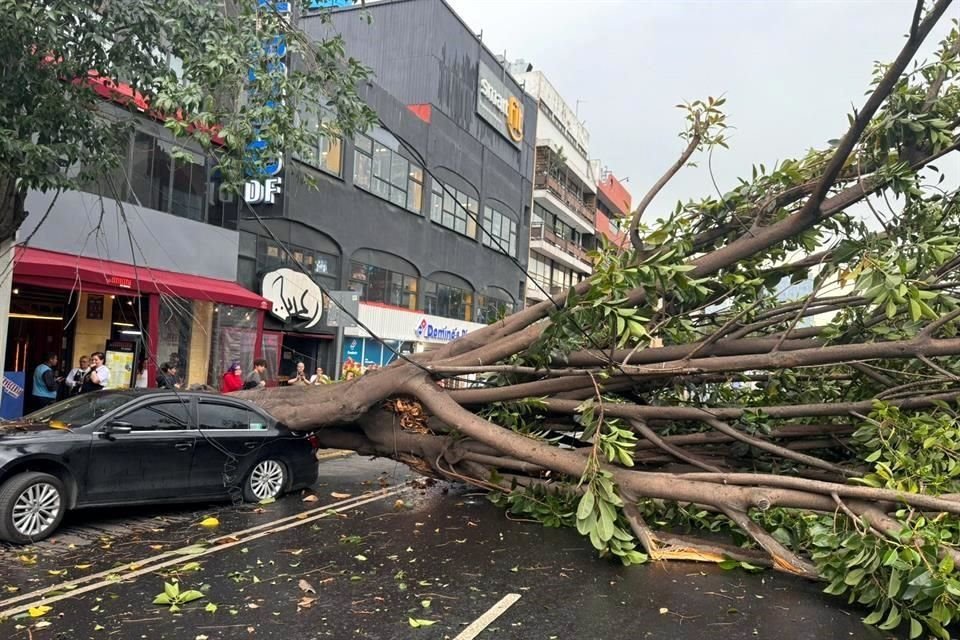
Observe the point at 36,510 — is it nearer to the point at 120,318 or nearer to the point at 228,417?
the point at 228,417

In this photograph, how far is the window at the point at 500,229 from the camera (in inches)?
1385

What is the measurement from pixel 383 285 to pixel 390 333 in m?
1.78

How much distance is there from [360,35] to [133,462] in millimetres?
28311

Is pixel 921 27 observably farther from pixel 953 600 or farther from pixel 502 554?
pixel 502 554

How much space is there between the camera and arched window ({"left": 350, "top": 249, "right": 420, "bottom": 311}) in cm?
2473

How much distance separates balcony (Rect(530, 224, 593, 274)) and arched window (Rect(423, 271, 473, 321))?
24.6 feet

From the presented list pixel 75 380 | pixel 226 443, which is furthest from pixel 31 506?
pixel 75 380

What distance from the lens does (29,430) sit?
23.9 ft

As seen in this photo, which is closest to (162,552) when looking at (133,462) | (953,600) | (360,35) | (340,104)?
(133,462)

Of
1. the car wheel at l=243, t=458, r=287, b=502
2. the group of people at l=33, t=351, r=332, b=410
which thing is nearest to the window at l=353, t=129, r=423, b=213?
the group of people at l=33, t=351, r=332, b=410

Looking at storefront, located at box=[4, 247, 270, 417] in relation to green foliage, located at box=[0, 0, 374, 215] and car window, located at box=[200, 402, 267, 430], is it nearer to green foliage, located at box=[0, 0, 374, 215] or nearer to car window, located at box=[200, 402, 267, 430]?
car window, located at box=[200, 402, 267, 430]

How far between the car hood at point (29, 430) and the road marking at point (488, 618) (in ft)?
15.3

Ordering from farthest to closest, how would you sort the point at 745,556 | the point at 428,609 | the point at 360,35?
the point at 360,35 → the point at 745,556 → the point at 428,609

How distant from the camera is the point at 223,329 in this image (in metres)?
18.1
